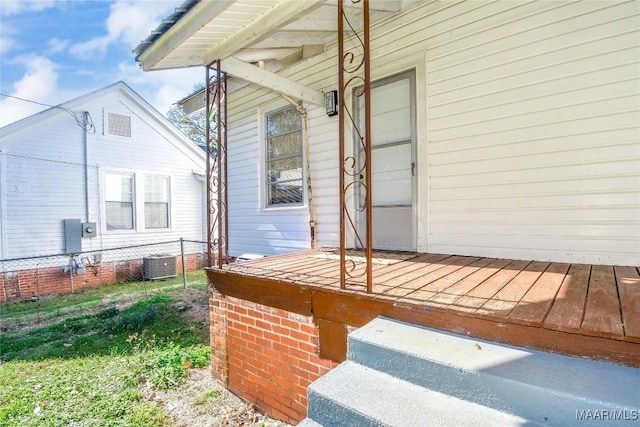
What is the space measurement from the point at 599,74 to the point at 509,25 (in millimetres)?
891

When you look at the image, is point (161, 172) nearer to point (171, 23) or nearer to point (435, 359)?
point (171, 23)

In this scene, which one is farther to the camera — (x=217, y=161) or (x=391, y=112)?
(x=391, y=112)

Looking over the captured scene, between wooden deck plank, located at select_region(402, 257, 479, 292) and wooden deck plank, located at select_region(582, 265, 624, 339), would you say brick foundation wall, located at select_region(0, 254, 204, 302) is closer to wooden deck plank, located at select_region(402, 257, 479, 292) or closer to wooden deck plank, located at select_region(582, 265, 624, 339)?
wooden deck plank, located at select_region(402, 257, 479, 292)

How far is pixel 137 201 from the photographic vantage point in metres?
8.68

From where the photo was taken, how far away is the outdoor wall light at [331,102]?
416 centimetres

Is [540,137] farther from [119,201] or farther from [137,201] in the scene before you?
[119,201]

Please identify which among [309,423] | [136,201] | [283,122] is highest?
[283,122]

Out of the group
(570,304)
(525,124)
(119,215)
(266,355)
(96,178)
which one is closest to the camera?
(570,304)

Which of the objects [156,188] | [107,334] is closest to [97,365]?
[107,334]

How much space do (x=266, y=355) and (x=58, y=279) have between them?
24.5ft

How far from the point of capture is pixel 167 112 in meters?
20.6

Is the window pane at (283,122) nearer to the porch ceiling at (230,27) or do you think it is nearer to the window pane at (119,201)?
the porch ceiling at (230,27)

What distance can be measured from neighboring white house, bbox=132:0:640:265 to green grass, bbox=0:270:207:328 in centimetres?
485

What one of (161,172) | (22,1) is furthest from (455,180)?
(22,1)
